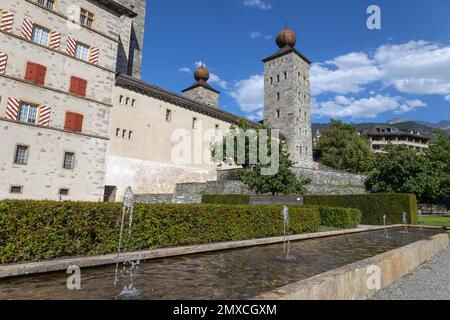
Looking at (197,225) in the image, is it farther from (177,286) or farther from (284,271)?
(177,286)

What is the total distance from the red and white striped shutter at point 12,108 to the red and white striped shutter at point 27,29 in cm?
446

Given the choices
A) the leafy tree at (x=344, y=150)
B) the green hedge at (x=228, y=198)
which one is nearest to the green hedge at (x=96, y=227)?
the green hedge at (x=228, y=198)

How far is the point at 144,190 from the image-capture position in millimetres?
28625

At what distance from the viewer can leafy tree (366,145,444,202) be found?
88.8 feet

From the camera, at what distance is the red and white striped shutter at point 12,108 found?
1814 cm

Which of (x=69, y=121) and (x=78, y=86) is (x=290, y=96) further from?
(x=69, y=121)

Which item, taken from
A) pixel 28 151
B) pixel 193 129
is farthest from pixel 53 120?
pixel 193 129

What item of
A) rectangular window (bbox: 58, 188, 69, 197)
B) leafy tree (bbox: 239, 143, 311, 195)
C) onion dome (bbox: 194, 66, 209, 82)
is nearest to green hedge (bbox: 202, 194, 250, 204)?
leafy tree (bbox: 239, 143, 311, 195)

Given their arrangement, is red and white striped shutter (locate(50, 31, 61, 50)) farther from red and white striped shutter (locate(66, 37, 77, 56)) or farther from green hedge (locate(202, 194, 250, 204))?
green hedge (locate(202, 194, 250, 204))

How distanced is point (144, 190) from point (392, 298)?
86.6ft

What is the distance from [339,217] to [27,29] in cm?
2382

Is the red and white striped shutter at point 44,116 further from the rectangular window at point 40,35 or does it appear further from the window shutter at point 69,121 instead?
the rectangular window at point 40,35

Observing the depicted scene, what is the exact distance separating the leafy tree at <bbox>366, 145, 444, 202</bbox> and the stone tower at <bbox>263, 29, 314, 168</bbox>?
1613 centimetres
